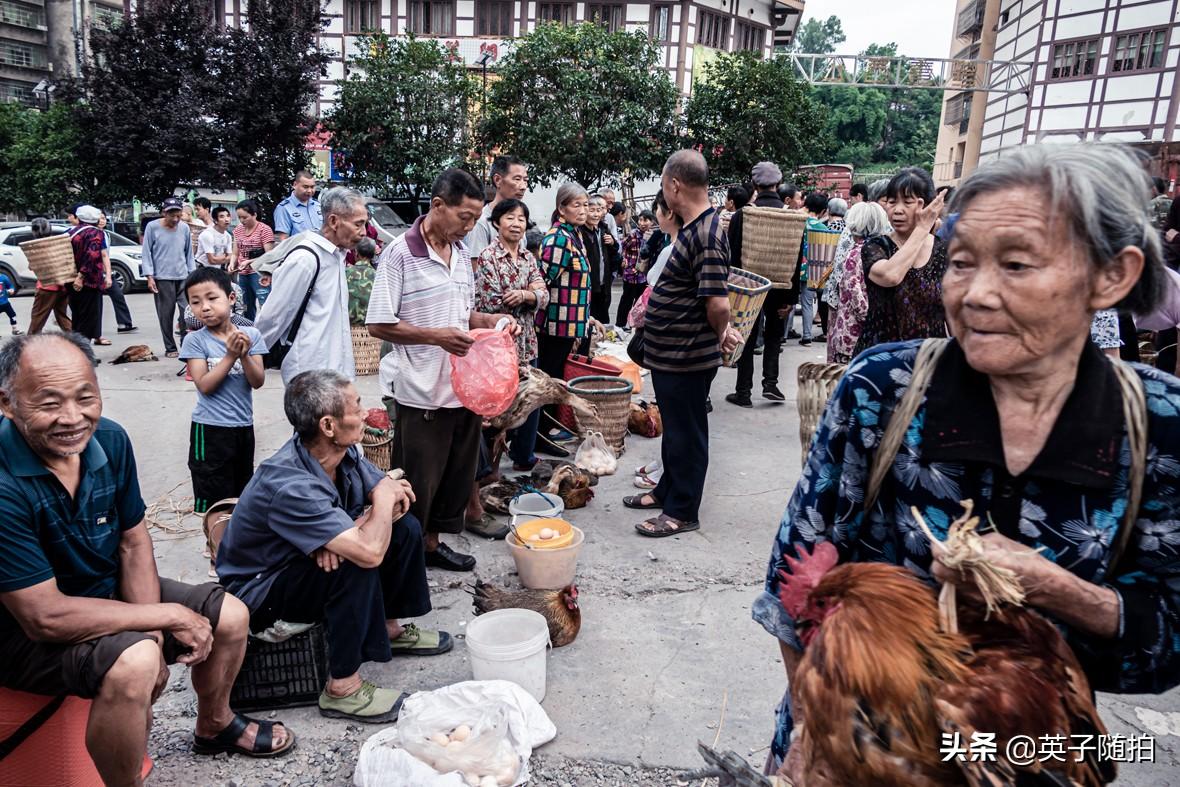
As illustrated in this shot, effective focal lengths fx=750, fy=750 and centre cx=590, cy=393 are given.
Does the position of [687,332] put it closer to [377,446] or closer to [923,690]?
[377,446]

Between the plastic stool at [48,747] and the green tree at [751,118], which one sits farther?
the green tree at [751,118]

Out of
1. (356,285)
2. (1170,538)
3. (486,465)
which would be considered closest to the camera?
(1170,538)

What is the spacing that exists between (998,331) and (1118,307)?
0.29m

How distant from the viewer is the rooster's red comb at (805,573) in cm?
131

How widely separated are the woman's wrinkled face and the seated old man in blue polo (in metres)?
2.30

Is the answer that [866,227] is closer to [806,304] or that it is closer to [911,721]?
[911,721]

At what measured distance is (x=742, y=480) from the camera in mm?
5473

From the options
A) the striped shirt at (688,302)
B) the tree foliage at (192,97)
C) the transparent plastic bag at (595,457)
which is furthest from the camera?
the tree foliage at (192,97)

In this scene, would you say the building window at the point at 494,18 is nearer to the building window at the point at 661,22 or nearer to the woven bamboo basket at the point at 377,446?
the building window at the point at 661,22

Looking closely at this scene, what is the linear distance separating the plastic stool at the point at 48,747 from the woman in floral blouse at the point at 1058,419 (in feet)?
7.69

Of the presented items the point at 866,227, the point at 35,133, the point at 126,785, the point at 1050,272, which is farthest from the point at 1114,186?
the point at 35,133

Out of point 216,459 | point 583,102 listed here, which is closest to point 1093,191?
point 216,459

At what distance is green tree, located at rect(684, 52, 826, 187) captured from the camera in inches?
657

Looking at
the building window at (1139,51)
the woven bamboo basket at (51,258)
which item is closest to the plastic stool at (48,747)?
the woven bamboo basket at (51,258)
